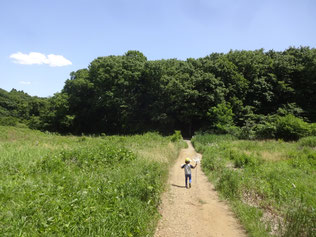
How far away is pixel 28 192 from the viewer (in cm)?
527

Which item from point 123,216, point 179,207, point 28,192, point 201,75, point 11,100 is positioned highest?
point 201,75


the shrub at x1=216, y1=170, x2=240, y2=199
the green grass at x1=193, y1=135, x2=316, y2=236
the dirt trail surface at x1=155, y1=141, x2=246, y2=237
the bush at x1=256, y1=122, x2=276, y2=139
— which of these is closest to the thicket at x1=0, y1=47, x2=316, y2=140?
the bush at x1=256, y1=122, x2=276, y2=139

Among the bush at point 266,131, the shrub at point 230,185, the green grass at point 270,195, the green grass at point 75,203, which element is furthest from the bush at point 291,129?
the green grass at point 75,203

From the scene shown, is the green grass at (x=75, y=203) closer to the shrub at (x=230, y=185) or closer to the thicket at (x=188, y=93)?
the shrub at (x=230, y=185)

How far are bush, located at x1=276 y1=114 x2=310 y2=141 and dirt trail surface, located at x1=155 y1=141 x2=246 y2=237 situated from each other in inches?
859

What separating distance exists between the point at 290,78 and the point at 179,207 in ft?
138

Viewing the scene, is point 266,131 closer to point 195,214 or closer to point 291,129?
point 291,129

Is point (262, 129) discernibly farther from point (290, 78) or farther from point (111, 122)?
point (111, 122)

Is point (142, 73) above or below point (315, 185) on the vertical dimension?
above

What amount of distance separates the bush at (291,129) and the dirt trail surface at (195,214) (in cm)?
2181

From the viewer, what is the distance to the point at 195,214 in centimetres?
695

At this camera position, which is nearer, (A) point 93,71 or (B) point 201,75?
(B) point 201,75

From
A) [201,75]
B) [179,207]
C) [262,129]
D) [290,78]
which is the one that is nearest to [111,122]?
[201,75]

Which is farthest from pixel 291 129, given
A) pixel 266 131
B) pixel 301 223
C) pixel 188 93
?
pixel 301 223
